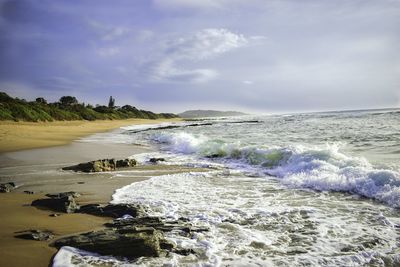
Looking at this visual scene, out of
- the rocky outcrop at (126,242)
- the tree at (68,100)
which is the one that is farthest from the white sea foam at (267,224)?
the tree at (68,100)

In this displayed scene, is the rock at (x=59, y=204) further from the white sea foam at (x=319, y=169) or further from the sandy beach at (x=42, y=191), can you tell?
the white sea foam at (x=319, y=169)

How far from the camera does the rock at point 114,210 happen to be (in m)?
5.74

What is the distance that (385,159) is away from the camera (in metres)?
11.0

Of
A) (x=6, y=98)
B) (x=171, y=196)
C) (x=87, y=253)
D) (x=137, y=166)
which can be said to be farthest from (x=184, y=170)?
(x=6, y=98)

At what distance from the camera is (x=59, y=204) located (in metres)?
6.08

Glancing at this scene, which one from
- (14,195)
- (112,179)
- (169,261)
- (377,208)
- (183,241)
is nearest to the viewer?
(169,261)

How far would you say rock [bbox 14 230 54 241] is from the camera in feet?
14.9

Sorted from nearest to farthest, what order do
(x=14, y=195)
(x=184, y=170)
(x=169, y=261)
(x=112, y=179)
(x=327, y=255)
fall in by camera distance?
1. (x=169, y=261)
2. (x=327, y=255)
3. (x=14, y=195)
4. (x=112, y=179)
5. (x=184, y=170)

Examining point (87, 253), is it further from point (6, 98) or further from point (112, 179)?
point (6, 98)

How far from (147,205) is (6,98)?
3791 centimetres

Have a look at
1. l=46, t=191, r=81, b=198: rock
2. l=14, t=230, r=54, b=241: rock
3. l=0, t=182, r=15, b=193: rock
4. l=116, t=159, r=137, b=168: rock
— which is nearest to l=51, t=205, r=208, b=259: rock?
l=14, t=230, r=54, b=241: rock

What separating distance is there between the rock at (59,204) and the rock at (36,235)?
1092 millimetres

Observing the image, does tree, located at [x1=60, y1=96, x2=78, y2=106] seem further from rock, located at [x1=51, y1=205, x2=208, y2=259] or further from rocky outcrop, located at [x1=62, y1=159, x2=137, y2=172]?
rock, located at [x1=51, y1=205, x2=208, y2=259]

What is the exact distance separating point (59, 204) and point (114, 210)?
1041 millimetres
